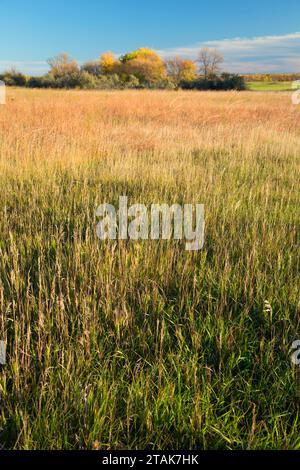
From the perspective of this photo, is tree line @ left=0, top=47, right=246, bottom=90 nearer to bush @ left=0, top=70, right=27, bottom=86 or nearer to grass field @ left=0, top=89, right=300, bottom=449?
bush @ left=0, top=70, right=27, bottom=86

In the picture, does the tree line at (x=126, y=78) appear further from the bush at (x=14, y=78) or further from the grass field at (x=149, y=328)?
the grass field at (x=149, y=328)

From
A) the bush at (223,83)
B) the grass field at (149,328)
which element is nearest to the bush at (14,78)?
the bush at (223,83)

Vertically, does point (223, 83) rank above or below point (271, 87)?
below

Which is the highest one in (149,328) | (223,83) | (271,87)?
(271,87)

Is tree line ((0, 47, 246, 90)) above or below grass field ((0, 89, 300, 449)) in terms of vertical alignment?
above

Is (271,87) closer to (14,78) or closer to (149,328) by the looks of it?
(14,78)

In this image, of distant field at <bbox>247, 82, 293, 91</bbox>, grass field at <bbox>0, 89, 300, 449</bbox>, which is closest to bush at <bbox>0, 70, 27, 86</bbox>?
distant field at <bbox>247, 82, 293, 91</bbox>

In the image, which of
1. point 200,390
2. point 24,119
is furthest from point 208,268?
point 24,119

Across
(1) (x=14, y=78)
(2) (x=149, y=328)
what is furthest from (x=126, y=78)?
(2) (x=149, y=328)

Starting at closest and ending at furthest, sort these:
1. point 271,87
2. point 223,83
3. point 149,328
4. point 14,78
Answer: point 149,328
point 223,83
point 271,87
point 14,78

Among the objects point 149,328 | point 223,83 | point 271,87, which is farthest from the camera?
point 271,87

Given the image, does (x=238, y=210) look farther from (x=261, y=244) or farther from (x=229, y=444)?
(x=229, y=444)

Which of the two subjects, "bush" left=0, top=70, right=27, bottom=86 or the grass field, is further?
"bush" left=0, top=70, right=27, bottom=86

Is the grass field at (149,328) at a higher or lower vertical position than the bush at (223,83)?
lower
